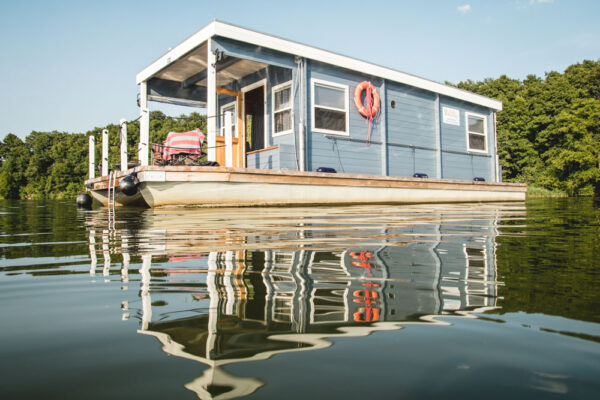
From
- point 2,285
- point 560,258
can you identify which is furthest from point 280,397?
point 560,258

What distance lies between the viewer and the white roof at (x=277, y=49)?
7.33 metres

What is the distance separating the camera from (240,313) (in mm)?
874

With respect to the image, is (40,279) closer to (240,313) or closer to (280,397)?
(240,313)

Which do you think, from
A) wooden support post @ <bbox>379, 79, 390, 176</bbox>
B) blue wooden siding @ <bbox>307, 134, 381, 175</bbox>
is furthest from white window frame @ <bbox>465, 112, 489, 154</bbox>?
blue wooden siding @ <bbox>307, 134, 381, 175</bbox>

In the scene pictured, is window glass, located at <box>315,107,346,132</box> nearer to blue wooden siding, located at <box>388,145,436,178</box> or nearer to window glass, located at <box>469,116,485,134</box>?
blue wooden siding, located at <box>388,145,436,178</box>

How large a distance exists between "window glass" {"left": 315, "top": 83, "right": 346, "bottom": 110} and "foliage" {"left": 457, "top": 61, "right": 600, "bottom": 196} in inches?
907

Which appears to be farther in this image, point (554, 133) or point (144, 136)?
point (554, 133)

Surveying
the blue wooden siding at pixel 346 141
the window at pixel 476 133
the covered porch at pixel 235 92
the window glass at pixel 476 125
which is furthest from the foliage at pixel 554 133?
the covered porch at pixel 235 92

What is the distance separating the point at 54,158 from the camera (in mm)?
51531

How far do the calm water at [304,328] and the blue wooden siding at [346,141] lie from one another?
23.9 feet

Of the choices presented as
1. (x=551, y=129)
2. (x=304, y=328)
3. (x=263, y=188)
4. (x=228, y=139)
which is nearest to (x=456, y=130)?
(x=263, y=188)

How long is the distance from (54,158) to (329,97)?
173 feet

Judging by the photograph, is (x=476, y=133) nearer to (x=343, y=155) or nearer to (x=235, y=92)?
(x=343, y=155)

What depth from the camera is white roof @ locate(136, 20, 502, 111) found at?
7.33 m
